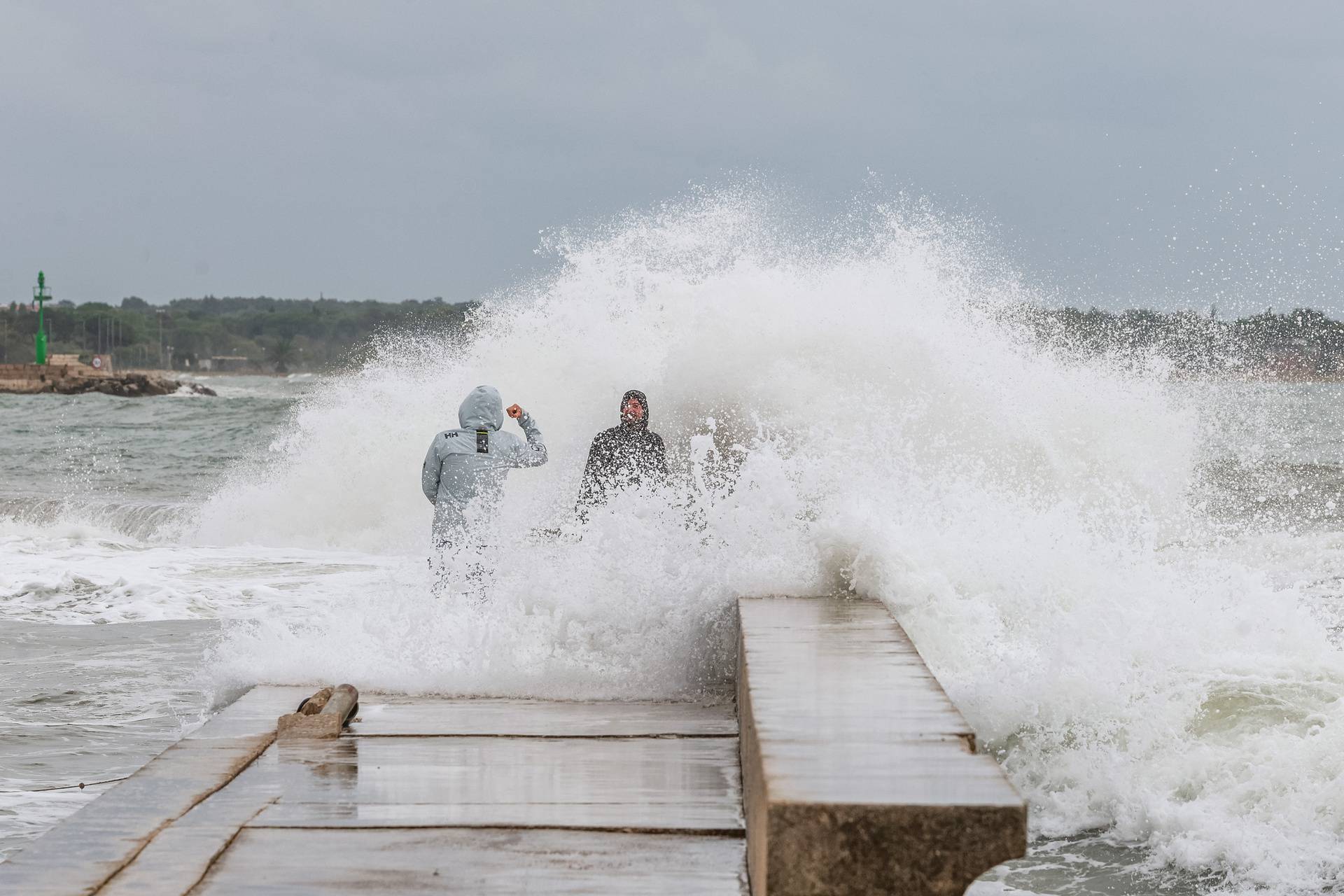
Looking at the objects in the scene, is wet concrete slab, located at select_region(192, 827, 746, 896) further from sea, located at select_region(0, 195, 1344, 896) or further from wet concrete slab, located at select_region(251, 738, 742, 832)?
sea, located at select_region(0, 195, 1344, 896)

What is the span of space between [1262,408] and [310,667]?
4546 centimetres

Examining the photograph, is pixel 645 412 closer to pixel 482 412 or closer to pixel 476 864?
pixel 482 412

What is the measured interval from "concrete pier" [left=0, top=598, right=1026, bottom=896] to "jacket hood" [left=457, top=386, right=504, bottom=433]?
2.78 meters

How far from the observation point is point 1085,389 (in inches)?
619

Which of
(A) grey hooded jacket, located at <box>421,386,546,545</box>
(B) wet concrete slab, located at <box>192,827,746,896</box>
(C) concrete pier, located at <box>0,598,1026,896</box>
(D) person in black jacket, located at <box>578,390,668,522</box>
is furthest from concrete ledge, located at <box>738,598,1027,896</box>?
(A) grey hooded jacket, located at <box>421,386,546,545</box>

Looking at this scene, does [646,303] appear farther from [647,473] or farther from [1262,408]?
[1262,408]

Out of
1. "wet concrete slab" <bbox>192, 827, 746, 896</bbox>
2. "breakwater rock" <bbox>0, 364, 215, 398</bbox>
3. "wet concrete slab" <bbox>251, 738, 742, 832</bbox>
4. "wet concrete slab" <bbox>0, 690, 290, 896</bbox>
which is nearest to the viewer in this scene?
"wet concrete slab" <bbox>192, 827, 746, 896</bbox>

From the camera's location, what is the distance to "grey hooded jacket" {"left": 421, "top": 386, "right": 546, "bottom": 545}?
7605 millimetres

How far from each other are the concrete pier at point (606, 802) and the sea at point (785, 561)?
80 cm

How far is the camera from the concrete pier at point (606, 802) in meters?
2.78

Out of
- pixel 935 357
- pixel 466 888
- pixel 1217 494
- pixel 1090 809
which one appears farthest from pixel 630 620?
pixel 1217 494

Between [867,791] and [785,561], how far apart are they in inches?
117

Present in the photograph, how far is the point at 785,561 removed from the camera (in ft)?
19.1

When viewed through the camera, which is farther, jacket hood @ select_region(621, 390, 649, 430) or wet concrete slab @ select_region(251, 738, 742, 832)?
jacket hood @ select_region(621, 390, 649, 430)
